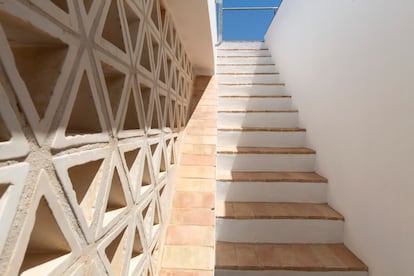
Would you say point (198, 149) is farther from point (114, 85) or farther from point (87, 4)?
point (87, 4)

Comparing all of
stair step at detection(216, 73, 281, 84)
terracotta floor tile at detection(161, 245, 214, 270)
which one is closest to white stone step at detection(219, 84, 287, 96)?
stair step at detection(216, 73, 281, 84)

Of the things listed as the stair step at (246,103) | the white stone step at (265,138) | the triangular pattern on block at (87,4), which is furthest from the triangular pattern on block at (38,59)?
the stair step at (246,103)

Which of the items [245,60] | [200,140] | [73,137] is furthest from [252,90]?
[73,137]

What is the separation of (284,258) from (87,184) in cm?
111

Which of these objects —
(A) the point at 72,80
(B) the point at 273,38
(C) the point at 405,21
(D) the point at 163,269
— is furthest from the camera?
(B) the point at 273,38

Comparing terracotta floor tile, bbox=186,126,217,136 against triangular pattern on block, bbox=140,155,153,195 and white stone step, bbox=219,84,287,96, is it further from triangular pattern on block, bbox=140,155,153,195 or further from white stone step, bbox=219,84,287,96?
triangular pattern on block, bbox=140,155,153,195

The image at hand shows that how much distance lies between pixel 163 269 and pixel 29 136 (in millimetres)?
921

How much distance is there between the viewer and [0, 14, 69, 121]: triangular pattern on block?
0.36 m

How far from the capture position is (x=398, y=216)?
0.93 metres

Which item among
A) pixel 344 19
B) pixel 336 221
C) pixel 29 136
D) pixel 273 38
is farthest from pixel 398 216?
pixel 273 38

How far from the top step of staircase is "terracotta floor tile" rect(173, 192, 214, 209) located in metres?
2.44

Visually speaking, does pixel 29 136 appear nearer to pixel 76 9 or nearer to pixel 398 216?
pixel 76 9

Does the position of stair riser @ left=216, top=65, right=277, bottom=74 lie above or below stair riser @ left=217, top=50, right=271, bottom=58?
below

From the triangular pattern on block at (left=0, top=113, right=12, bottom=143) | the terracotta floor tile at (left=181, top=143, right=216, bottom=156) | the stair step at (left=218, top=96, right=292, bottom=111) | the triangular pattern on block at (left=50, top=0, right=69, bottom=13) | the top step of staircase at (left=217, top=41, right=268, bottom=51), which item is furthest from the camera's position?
the top step of staircase at (left=217, top=41, right=268, bottom=51)
